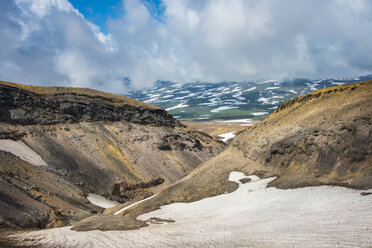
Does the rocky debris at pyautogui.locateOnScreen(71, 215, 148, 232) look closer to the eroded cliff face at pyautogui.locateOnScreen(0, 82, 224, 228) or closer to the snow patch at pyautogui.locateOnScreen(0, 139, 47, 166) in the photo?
the eroded cliff face at pyautogui.locateOnScreen(0, 82, 224, 228)

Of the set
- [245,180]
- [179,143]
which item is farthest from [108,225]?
[179,143]

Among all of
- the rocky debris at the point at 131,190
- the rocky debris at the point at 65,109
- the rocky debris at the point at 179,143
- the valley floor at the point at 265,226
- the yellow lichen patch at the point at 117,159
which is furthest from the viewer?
the rocky debris at the point at 179,143

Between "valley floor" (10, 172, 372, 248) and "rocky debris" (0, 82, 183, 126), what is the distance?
38994mm

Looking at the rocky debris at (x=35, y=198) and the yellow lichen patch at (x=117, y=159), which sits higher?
the yellow lichen patch at (x=117, y=159)

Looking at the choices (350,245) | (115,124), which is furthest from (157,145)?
(350,245)

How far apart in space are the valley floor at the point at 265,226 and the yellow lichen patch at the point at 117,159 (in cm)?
2811

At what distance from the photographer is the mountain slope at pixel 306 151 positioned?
23141 mm

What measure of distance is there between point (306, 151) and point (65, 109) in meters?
48.5

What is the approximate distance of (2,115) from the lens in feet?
160

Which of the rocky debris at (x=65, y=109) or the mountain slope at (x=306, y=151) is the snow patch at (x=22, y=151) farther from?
the mountain slope at (x=306, y=151)

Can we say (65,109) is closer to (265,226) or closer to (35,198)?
(35,198)

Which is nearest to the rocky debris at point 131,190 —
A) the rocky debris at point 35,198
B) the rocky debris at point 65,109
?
the rocky debris at point 35,198

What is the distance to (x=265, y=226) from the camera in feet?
55.8

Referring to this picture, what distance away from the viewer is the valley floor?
1391 cm
